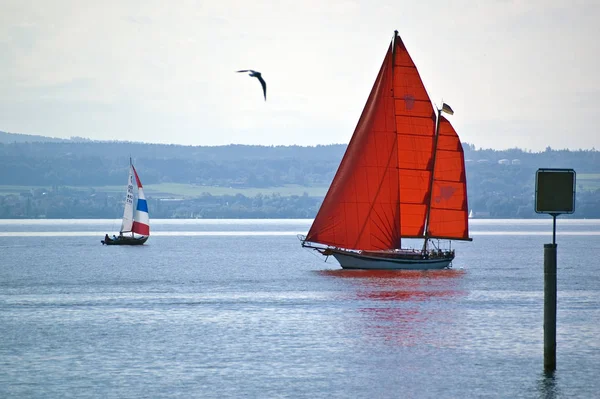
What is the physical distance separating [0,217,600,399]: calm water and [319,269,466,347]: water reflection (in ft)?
0.37

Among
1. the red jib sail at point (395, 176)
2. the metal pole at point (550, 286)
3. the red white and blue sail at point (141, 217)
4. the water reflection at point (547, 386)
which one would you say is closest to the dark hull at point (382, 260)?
the red jib sail at point (395, 176)

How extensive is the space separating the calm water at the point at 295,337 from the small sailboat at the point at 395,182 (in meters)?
2.91

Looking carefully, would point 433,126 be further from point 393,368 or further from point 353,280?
point 393,368

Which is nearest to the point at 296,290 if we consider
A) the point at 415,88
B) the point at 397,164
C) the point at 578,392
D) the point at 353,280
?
the point at 353,280

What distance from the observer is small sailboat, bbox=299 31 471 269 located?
76562mm

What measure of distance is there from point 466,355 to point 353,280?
39030 millimetres

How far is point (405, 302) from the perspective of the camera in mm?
61750

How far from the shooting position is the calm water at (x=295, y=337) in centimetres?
3300

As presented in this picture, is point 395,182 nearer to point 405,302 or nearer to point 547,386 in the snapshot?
point 405,302

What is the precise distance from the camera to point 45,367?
36.7 m

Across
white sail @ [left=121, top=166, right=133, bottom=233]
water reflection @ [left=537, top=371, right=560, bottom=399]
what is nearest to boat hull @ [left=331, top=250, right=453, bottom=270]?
water reflection @ [left=537, top=371, right=560, bottom=399]

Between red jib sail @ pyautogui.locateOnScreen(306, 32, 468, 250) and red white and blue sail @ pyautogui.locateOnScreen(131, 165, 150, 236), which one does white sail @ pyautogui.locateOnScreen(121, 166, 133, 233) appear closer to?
red white and blue sail @ pyautogui.locateOnScreen(131, 165, 150, 236)

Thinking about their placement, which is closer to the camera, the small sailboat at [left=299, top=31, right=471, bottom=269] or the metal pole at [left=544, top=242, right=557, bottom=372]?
the metal pole at [left=544, top=242, right=557, bottom=372]

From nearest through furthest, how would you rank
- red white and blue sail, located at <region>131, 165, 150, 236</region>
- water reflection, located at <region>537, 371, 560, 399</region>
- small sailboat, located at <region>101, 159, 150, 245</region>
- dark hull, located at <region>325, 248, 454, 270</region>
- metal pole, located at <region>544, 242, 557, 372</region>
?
water reflection, located at <region>537, 371, 560, 399</region> → metal pole, located at <region>544, 242, 557, 372</region> → dark hull, located at <region>325, 248, 454, 270</region> → small sailboat, located at <region>101, 159, 150, 245</region> → red white and blue sail, located at <region>131, 165, 150, 236</region>
